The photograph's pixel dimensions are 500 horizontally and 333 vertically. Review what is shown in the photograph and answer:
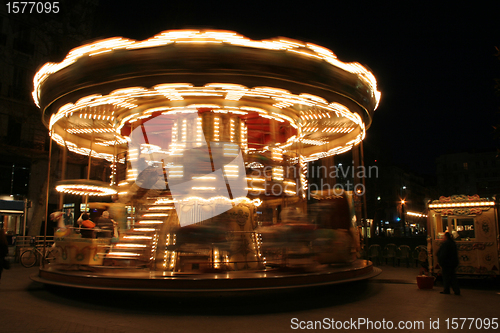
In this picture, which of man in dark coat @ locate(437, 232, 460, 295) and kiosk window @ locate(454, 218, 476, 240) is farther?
kiosk window @ locate(454, 218, 476, 240)

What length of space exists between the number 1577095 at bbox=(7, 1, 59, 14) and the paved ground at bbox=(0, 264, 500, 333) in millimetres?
17343

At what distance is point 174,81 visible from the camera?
303 inches

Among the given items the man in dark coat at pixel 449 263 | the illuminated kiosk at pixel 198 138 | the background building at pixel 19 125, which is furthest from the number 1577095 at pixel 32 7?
the man in dark coat at pixel 449 263

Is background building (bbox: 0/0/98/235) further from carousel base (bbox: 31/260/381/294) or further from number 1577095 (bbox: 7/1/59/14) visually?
carousel base (bbox: 31/260/381/294)

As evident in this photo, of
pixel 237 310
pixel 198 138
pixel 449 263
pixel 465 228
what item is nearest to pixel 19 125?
pixel 198 138

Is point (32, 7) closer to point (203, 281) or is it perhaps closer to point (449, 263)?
point (203, 281)

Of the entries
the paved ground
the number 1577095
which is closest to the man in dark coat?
the paved ground

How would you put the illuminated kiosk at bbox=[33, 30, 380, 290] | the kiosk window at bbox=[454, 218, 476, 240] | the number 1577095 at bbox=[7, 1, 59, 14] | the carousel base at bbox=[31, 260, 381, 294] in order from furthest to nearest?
the number 1577095 at bbox=[7, 1, 59, 14], the kiosk window at bbox=[454, 218, 476, 240], the illuminated kiosk at bbox=[33, 30, 380, 290], the carousel base at bbox=[31, 260, 381, 294]

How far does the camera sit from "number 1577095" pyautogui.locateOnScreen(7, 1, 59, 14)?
20.7m

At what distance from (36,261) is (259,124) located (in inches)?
406

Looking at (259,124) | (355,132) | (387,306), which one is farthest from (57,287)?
(355,132)

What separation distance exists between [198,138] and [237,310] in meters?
5.48

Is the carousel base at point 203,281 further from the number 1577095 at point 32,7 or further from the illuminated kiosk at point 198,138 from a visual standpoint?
the number 1577095 at point 32,7

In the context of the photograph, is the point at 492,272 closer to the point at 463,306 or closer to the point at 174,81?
the point at 463,306
